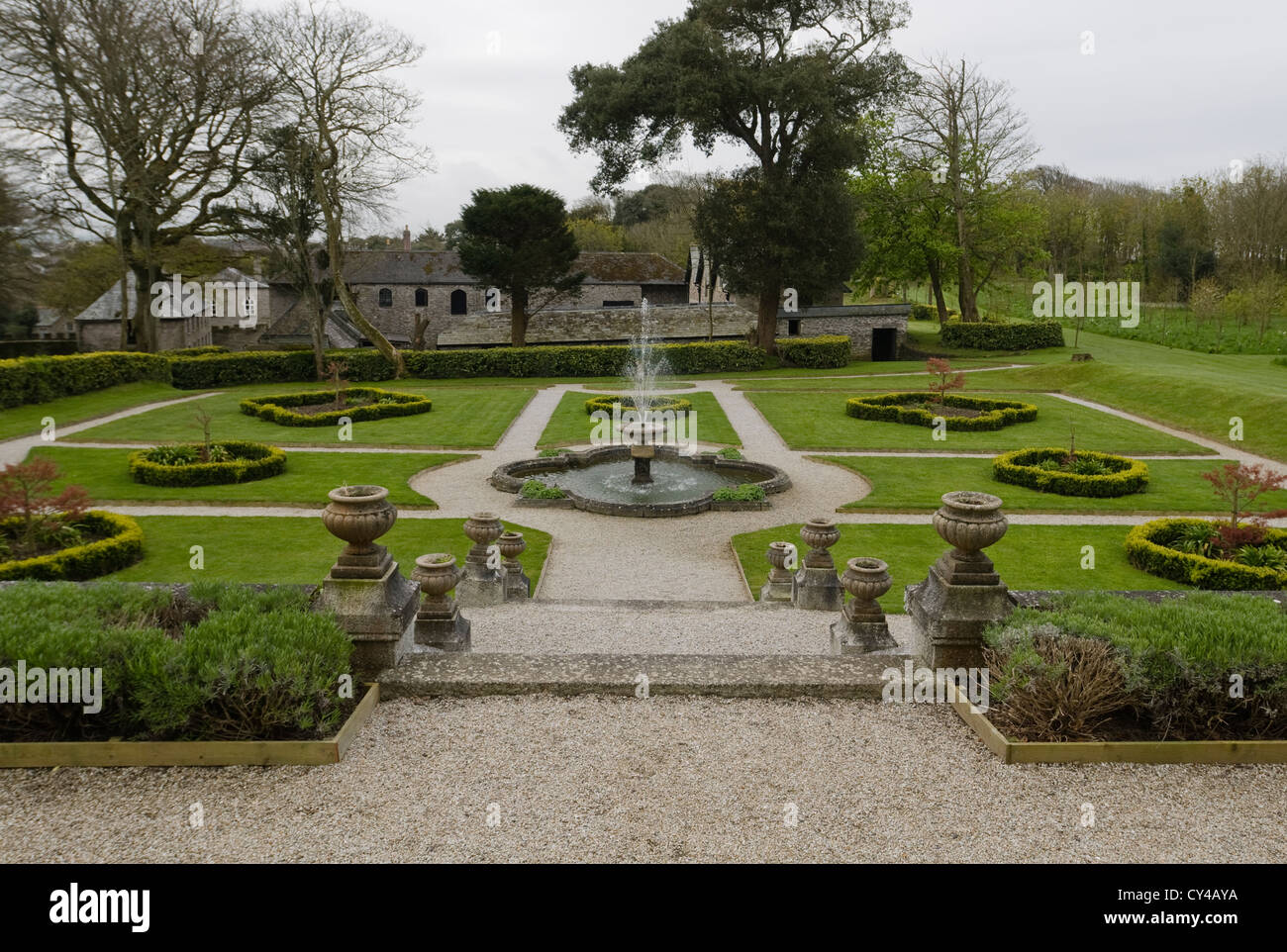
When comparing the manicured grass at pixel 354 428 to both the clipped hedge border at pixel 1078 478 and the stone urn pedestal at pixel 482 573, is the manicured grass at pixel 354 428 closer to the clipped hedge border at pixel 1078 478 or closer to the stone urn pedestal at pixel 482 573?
the stone urn pedestal at pixel 482 573

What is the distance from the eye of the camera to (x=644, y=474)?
61.7 ft

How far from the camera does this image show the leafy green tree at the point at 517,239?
138 feet

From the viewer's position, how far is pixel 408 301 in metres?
52.8

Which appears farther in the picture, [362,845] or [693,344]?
[693,344]

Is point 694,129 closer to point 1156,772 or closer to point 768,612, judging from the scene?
point 768,612

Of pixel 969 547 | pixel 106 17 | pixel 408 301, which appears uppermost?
pixel 106 17

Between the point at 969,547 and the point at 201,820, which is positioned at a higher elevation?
the point at 969,547

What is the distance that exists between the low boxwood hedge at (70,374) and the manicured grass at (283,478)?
7.86m

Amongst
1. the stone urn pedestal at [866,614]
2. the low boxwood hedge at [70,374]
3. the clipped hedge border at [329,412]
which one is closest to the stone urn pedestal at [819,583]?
the stone urn pedestal at [866,614]

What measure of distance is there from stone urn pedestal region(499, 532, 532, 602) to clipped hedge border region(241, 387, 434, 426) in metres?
15.3

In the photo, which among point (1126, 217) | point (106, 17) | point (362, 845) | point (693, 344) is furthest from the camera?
point (1126, 217)

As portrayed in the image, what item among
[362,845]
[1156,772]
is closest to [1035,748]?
[1156,772]

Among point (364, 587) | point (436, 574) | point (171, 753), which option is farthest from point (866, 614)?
point (171, 753)

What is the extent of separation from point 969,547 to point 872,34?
38760 millimetres
